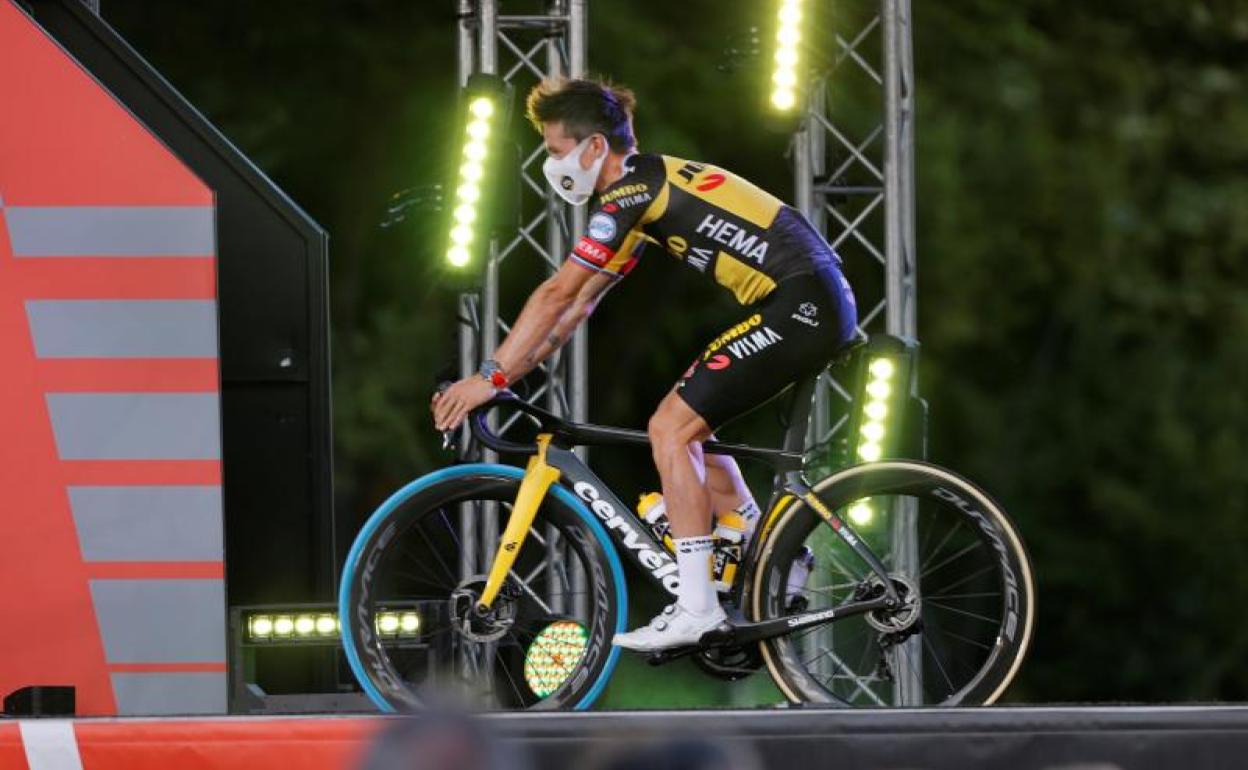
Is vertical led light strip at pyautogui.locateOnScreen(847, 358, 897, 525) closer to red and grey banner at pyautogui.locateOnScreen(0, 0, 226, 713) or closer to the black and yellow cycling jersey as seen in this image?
the black and yellow cycling jersey

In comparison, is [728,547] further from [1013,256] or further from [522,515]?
[1013,256]

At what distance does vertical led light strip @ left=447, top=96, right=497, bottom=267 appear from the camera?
7.69m

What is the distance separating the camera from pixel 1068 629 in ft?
60.6

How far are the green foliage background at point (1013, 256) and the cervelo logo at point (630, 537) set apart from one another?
312 inches

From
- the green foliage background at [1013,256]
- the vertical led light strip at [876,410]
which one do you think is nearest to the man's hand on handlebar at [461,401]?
the vertical led light strip at [876,410]

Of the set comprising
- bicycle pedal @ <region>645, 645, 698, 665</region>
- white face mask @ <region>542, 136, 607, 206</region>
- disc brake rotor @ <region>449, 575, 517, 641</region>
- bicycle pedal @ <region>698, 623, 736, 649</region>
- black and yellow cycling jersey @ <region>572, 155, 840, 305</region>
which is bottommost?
bicycle pedal @ <region>645, 645, 698, 665</region>

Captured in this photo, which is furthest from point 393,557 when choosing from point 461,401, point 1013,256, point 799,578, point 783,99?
point 1013,256

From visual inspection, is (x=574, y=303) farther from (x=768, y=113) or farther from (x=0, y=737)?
(x=768, y=113)

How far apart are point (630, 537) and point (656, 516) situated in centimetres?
10

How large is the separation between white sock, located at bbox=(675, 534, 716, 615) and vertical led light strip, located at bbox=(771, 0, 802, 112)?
287 cm

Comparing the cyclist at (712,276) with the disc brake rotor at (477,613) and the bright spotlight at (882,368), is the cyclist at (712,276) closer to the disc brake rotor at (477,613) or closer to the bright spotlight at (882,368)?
the disc brake rotor at (477,613)

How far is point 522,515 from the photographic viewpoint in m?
5.74

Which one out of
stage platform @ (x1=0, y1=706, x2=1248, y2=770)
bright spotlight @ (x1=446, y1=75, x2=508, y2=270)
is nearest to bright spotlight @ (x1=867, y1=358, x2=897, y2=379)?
bright spotlight @ (x1=446, y1=75, x2=508, y2=270)

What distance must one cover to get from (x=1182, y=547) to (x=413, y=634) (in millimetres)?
13297
